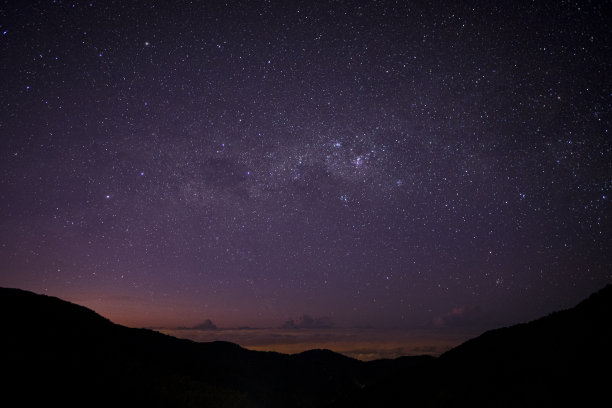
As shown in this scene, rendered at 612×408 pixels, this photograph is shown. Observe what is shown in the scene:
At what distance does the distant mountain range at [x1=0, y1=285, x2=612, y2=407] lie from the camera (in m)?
15.1

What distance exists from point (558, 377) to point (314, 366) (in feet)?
324

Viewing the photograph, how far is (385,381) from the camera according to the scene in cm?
3444

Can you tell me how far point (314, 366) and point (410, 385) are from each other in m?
84.2

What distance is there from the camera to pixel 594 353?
49.7 feet

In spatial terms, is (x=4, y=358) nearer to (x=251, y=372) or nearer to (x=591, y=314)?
(x=591, y=314)

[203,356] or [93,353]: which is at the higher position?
[93,353]

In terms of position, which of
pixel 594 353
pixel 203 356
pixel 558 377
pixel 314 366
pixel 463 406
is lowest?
pixel 314 366

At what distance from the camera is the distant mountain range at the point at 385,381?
49.7 ft

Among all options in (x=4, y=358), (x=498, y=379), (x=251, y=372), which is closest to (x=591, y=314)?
(x=498, y=379)

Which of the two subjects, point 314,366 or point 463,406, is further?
point 314,366

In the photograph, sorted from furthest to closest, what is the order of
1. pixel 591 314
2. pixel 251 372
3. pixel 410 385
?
pixel 251 372, pixel 410 385, pixel 591 314

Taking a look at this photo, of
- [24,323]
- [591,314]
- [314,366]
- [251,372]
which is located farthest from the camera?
[314,366]

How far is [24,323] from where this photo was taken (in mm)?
30672

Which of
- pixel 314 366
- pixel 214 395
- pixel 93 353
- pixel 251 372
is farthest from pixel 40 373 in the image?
pixel 314 366
